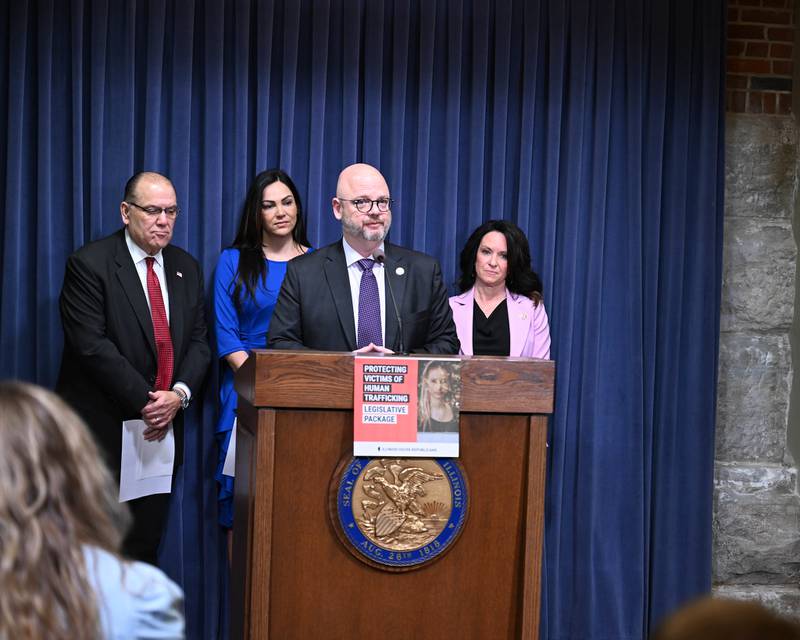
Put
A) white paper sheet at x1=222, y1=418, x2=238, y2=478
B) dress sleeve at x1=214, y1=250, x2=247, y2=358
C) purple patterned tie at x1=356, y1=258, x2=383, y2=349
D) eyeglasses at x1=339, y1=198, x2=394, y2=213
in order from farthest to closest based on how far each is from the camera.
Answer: dress sleeve at x1=214, y1=250, x2=247, y2=358
white paper sheet at x1=222, y1=418, x2=238, y2=478
eyeglasses at x1=339, y1=198, x2=394, y2=213
purple patterned tie at x1=356, y1=258, x2=383, y2=349

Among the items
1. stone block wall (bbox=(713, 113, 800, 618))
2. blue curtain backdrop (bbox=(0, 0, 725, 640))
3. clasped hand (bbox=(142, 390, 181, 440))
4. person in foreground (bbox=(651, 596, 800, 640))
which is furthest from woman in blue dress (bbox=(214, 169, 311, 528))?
person in foreground (bbox=(651, 596, 800, 640))

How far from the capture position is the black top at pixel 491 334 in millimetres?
4188

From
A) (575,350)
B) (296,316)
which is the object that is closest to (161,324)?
(296,316)

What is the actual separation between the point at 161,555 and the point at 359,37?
232 centimetres

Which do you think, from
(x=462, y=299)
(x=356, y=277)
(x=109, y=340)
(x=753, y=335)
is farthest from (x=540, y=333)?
(x=109, y=340)

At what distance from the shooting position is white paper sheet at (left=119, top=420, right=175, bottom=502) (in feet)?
12.6

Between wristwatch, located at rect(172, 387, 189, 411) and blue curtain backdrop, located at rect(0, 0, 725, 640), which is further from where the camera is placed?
blue curtain backdrop, located at rect(0, 0, 725, 640)

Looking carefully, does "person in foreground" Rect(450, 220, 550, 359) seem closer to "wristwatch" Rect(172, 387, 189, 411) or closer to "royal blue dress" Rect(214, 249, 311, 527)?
"royal blue dress" Rect(214, 249, 311, 527)

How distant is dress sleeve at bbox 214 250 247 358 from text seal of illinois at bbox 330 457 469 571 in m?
1.56

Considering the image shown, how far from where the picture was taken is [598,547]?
4.50 meters

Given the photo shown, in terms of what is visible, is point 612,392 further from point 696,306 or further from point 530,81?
point 530,81

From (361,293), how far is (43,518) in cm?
211

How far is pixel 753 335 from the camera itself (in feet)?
15.3

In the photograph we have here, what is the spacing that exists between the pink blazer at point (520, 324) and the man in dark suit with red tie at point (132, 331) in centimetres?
106
